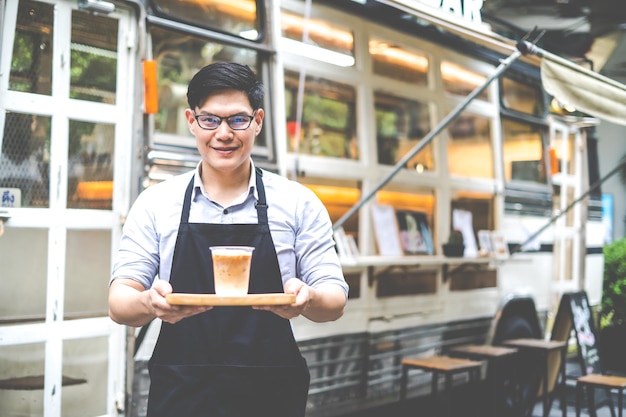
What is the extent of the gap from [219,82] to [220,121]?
114mm

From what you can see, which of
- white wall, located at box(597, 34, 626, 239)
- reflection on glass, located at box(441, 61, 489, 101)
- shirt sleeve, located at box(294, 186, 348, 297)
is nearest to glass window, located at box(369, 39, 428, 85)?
reflection on glass, located at box(441, 61, 489, 101)

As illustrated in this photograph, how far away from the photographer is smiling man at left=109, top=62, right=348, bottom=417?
7.27ft

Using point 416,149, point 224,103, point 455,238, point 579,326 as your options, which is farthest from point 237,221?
point 579,326

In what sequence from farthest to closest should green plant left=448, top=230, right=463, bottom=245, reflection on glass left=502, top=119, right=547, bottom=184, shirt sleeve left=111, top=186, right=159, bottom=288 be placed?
reflection on glass left=502, top=119, right=547, bottom=184
green plant left=448, top=230, right=463, bottom=245
shirt sleeve left=111, top=186, right=159, bottom=288

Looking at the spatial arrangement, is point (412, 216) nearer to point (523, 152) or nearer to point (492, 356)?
point (492, 356)

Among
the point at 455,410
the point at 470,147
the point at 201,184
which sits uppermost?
the point at 470,147

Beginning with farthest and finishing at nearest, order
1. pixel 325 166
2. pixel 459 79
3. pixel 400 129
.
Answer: pixel 459 79
pixel 400 129
pixel 325 166

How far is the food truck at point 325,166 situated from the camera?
3.75m

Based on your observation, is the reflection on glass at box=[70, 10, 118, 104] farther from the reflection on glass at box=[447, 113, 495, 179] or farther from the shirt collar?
the reflection on glass at box=[447, 113, 495, 179]

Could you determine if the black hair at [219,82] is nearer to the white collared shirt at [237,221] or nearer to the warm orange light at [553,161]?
the white collared shirt at [237,221]

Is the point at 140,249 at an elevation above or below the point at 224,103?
below

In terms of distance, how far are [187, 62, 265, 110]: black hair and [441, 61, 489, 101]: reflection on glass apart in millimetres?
4535

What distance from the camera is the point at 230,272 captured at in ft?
6.76

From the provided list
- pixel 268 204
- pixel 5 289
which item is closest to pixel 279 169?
pixel 5 289
